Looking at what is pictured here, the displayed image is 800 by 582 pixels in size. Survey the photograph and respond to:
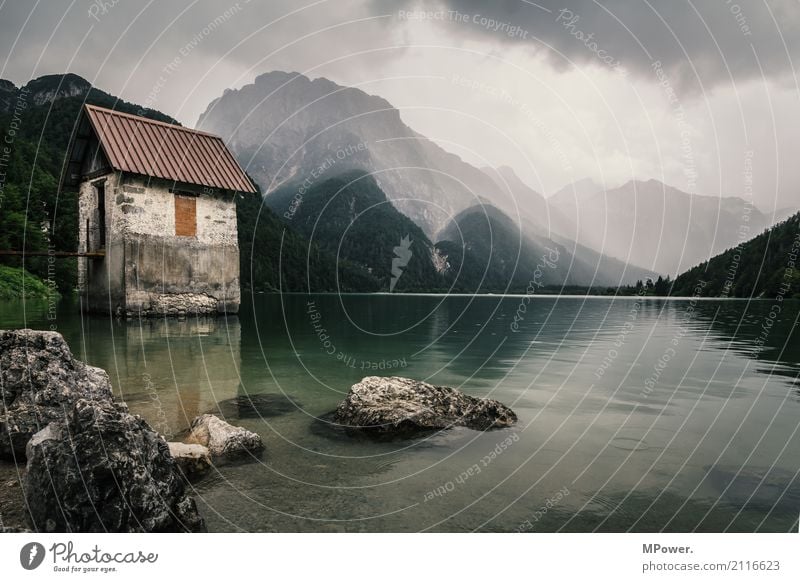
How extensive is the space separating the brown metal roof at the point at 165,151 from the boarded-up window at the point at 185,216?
1096 mm

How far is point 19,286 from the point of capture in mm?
39531

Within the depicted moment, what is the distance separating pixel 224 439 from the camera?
6.68 metres

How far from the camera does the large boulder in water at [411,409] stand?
26.9ft

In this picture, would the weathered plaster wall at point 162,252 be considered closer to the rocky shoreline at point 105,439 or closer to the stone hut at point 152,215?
the stone hut at point 152,215

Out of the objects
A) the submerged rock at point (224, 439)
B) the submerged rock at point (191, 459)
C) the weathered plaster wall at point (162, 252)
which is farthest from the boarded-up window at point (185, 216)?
→ the submerged rock at point (191, 459)

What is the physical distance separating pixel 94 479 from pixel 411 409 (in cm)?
512

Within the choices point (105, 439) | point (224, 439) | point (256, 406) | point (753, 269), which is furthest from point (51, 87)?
point (753, 269)

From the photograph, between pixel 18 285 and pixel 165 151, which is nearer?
pixel 165 151

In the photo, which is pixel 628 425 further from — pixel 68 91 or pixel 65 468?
pixel 68 91

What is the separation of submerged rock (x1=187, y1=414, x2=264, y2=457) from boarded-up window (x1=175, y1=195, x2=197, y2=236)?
20.8 m

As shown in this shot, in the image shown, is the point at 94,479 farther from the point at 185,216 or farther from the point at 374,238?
the point at 374,238

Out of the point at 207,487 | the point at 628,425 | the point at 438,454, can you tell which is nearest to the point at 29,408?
the point at 207,487

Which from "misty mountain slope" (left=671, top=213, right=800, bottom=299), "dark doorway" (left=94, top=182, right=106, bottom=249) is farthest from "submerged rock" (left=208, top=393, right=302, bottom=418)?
"misty mountain slope" (left=671, top=213, right=800, bottom=299)

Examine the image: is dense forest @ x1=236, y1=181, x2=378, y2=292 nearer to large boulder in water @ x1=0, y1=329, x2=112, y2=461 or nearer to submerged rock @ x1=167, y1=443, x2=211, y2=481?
large boulder in water @ x1=0, y1=329, x2=112, y2=461
